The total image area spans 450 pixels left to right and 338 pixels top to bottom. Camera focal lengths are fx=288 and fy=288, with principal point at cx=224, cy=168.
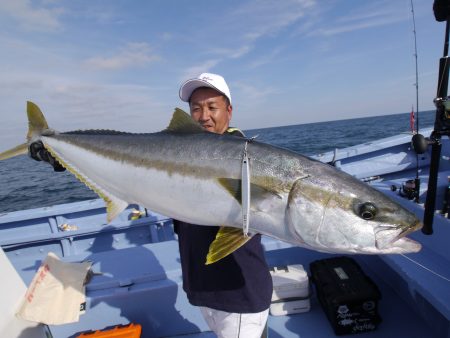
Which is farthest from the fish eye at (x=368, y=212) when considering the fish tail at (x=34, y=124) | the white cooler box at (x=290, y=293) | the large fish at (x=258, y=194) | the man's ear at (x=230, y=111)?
the fish tail at (x=34, y=124)

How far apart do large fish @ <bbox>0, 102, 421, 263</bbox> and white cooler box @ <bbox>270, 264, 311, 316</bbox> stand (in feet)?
7.33

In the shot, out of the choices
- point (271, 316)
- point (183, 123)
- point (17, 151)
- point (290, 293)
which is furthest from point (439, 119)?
point (17, 151)

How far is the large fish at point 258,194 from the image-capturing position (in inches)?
62.1

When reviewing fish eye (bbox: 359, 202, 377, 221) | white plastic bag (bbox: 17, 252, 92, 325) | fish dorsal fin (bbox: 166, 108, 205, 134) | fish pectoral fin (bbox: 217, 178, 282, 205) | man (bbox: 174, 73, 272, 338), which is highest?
fish dorsal fin (bbox: 166, 108, 205, 134)

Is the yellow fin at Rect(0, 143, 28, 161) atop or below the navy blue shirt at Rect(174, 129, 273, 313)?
atop

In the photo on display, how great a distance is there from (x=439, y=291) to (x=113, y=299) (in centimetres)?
332

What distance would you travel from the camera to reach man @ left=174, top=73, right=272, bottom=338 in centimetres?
215

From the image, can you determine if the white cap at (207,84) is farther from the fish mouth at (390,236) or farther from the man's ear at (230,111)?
the fish mouth at (390,236)

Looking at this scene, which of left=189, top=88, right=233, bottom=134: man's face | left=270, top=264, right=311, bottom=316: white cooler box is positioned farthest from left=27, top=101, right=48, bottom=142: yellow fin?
left=270, top=264, right=311, bottom=316: white cooler box

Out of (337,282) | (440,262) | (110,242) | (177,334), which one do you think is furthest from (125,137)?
(110,242)

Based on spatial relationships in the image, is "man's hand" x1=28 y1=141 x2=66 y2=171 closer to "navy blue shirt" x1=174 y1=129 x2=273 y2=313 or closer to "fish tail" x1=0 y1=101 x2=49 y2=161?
"fish tail" x1=0 y1=101 x2=49 y2=161

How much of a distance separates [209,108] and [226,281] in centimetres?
140

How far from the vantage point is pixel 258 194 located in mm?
1673

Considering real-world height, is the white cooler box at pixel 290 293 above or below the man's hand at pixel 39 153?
below
